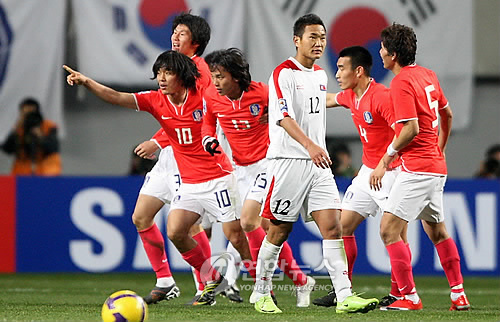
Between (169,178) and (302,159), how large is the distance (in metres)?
1.67

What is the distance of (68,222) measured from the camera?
1158 cm

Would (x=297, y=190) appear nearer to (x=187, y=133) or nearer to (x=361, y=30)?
(x=187, y=133)

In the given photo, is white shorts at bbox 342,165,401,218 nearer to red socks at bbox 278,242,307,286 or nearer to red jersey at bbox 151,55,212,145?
red socks at bbox 278,242,307,286

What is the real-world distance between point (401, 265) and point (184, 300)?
213 centimetres

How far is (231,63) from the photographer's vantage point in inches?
303

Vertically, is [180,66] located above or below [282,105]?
above

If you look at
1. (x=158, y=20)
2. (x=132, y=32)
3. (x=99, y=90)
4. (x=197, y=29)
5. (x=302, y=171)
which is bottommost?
(x=302, y=171)

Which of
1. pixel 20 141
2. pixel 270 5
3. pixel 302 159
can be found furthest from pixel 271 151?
pixel 270 5

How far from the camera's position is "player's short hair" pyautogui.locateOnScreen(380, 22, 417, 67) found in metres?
7.51

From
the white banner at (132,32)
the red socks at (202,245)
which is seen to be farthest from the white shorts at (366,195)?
the white banner at (132,32)

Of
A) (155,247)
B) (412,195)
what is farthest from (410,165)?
(155,247)

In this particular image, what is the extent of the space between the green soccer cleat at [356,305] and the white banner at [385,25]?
318 inches

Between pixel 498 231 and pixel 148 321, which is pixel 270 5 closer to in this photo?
pixel 498 231

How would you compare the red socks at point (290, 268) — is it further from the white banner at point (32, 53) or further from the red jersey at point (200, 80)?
the white banner at point (32, 53)
